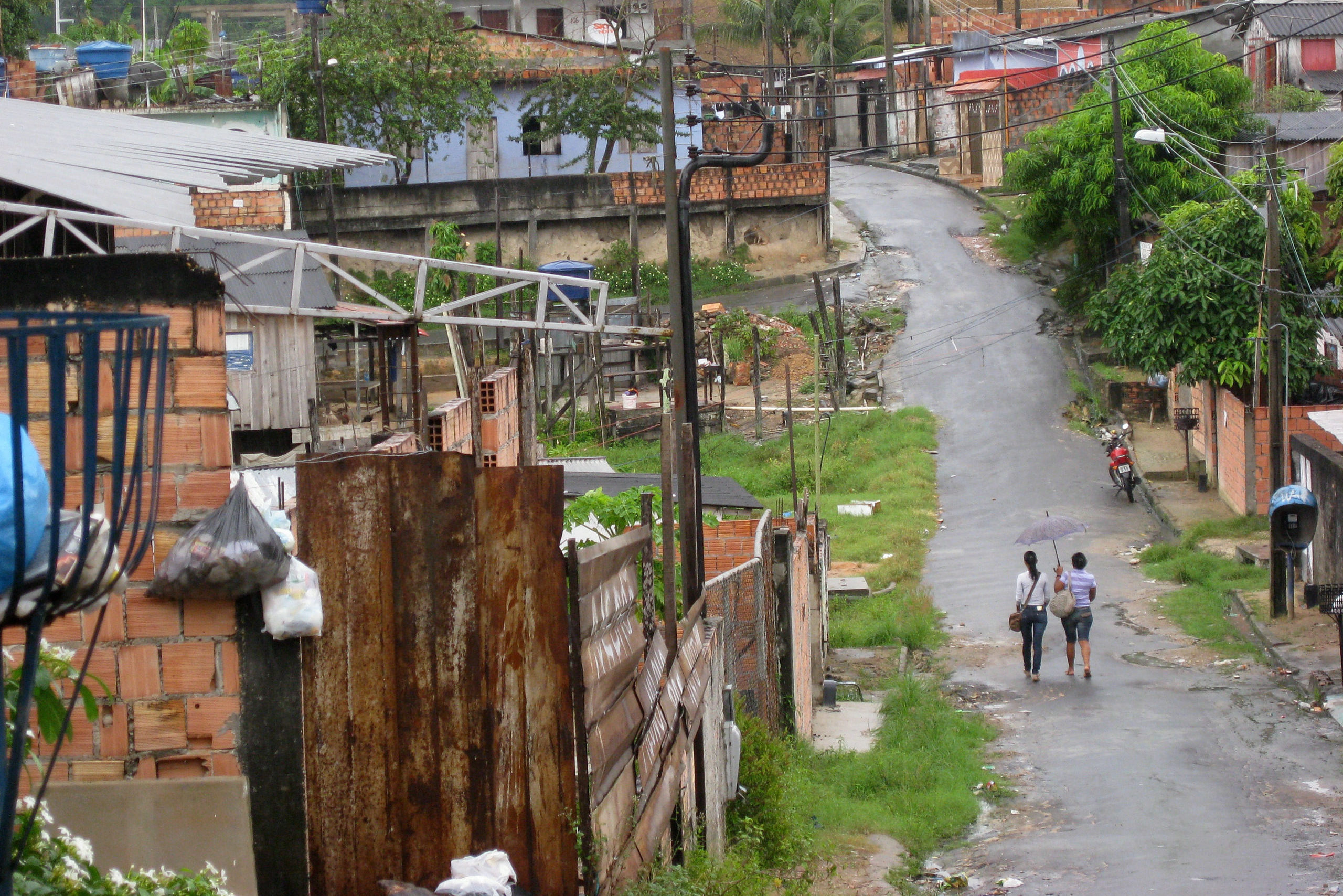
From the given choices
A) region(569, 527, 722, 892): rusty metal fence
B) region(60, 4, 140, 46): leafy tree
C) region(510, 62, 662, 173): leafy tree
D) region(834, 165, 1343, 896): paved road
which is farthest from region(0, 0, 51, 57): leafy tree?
region(569, 527, 722, 892): rusty metal fence

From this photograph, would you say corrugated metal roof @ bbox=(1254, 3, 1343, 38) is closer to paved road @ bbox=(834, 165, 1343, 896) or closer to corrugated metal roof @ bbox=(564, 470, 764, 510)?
paved road @ bbox=(834, 165, 1343, 896)

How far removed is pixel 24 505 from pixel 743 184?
34549 mm

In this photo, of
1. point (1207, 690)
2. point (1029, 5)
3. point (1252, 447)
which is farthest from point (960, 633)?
point (1029, 5)

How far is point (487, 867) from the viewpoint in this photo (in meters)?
4.25

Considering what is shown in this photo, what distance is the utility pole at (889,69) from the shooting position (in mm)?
44312

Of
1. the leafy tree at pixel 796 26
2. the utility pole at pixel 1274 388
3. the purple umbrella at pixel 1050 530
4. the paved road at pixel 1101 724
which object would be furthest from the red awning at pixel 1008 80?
the purple umbrella at pixel 1050 530

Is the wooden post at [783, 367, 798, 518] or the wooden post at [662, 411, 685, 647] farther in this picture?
the wooden post at [783, 367, 798, 518]

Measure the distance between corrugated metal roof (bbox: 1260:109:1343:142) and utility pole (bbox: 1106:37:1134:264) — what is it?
10.6 feet

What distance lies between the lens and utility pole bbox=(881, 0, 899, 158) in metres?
44.3

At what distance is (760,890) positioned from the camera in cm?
609

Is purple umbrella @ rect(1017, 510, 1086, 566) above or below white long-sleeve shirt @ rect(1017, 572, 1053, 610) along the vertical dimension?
above

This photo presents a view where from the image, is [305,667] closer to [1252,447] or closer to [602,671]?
[602,671]

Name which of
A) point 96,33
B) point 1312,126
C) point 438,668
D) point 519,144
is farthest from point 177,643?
point 96,33

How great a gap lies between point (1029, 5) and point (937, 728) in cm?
4907
